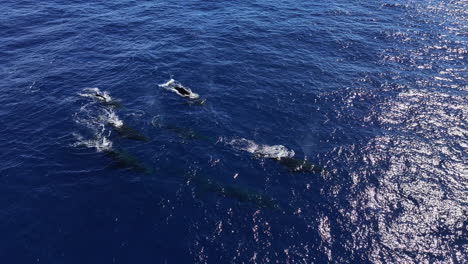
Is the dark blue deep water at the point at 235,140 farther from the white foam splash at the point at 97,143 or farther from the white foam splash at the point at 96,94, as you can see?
the white foam splash at the point at 97,143

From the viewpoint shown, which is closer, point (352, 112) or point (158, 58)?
point (352, 112)

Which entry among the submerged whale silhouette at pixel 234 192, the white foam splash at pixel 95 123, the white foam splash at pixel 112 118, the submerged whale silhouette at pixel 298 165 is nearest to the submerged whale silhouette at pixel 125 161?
the white foam splash at pixel 95 123

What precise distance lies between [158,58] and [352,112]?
47.5m

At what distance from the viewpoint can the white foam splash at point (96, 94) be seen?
65562 mm

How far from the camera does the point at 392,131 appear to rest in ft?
191

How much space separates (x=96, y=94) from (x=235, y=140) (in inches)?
1281

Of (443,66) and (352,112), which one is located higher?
(443,66)

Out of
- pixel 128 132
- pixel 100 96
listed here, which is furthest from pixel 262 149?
pixel 100 96

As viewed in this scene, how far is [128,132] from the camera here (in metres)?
58.1

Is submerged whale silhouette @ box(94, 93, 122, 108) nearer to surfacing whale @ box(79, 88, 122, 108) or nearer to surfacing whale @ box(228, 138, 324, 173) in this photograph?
surfacing whale @ box(79, 88, 122, 108)

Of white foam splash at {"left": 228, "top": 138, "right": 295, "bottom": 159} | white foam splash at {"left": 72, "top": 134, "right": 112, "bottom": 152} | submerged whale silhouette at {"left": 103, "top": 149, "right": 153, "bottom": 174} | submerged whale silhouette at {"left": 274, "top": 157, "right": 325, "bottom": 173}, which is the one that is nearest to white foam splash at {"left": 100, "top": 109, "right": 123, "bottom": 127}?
white foam splash at {"left": 72, "top": 134, "right": 112, "bottom": 152}

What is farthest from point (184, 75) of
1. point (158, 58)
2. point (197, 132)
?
point (197, 132)

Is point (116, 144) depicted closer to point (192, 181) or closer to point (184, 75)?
point (192, 181)

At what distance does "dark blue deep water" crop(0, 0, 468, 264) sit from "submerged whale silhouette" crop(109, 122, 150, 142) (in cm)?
35
